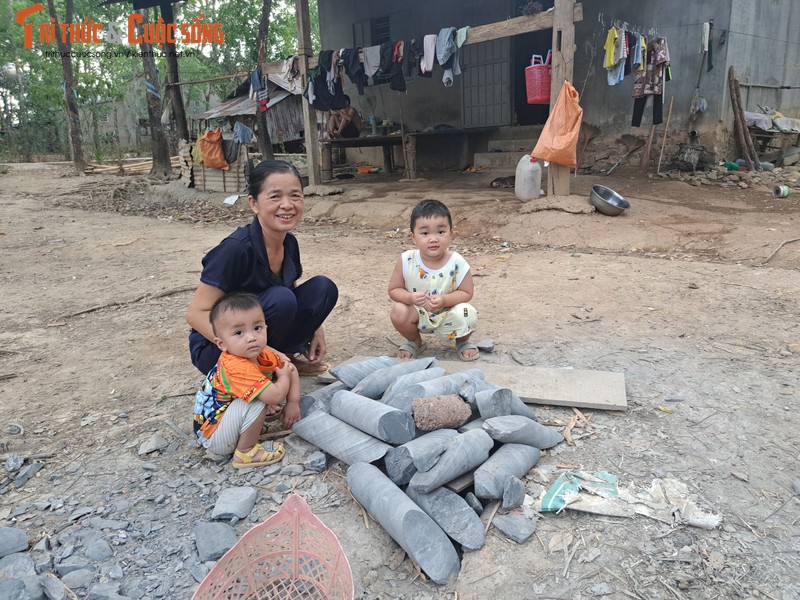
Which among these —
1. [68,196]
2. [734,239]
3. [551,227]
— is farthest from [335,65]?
[68,196]

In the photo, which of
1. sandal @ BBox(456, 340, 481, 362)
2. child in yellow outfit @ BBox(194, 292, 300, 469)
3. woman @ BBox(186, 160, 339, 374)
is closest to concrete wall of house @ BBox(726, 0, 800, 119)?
sandal @ BBox(456, 340, 481, 362)

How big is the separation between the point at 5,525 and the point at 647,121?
10510 mm

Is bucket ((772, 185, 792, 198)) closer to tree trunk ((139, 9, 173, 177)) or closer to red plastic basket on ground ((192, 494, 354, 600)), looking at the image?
red plastic basket on ground ((192, 494, 354, 600))

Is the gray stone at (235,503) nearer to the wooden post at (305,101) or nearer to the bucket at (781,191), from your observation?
the bucket at (781,191)

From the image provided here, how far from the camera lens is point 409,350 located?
335 cm

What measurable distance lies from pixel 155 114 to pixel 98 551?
49.0 feet

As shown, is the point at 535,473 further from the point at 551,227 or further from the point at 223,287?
the point at 551,227

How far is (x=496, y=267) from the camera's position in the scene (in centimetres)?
563

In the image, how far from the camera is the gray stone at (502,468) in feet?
6.43

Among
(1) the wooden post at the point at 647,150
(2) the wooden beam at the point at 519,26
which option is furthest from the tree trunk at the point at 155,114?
(1) the wooden post at the point at 647,150

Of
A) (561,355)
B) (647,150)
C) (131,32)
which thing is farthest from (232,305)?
(131,32)

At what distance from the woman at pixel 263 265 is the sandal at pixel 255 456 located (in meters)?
0.50

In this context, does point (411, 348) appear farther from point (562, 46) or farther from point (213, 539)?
point (562, 46)

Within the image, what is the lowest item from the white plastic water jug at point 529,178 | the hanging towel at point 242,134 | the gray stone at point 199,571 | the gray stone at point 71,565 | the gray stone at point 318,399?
the gray stone at point 199,571
